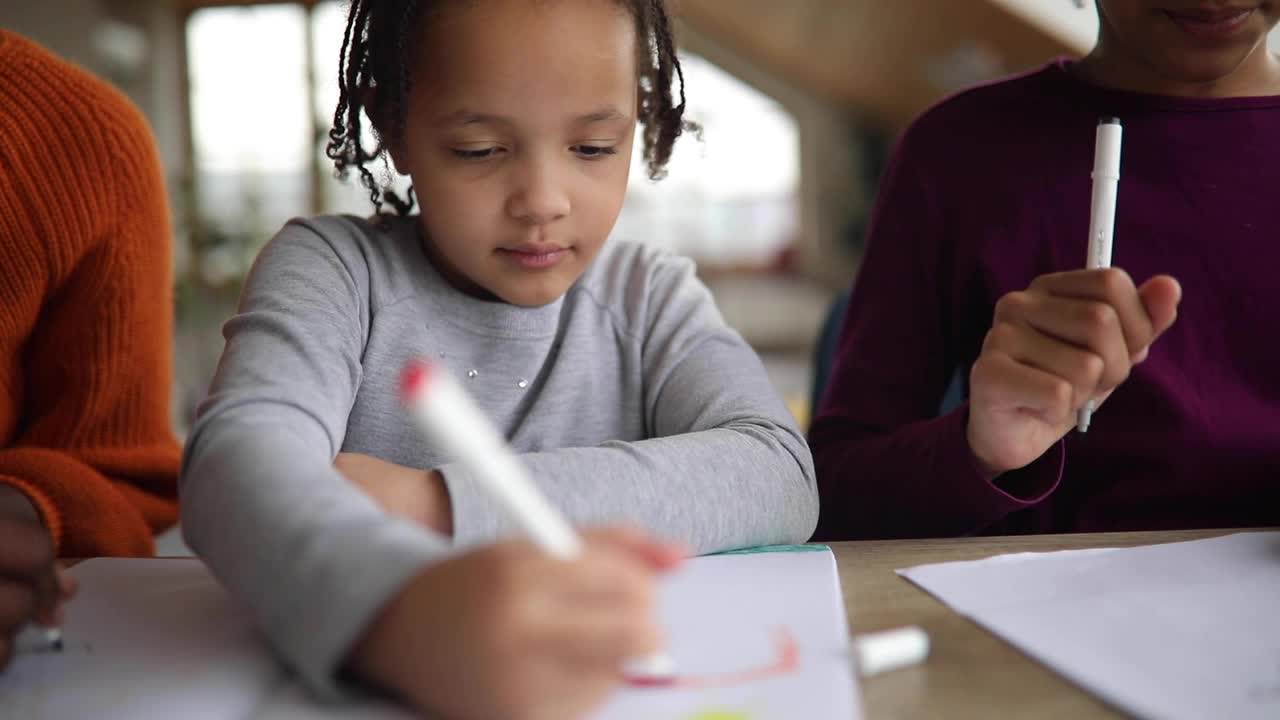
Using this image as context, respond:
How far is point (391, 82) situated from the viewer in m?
0.72

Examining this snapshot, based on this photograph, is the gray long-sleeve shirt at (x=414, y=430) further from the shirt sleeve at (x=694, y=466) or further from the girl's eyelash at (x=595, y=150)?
the girl's eyelash at (x=595, y=150)

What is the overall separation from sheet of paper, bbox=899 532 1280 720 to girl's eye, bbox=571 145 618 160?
0.32m

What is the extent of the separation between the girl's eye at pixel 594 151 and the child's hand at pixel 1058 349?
263 mm

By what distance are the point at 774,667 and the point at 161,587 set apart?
31 cm

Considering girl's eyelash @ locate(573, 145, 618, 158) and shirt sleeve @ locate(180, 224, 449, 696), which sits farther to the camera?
girl's eyelash @ locate(573, 145, 618, 158)

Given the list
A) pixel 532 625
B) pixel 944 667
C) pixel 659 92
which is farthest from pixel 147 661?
pixel 659 92

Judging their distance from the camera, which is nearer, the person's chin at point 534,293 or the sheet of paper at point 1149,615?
the sheet of paper at point 1149,615

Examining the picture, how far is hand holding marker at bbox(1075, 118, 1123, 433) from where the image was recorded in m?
0.56

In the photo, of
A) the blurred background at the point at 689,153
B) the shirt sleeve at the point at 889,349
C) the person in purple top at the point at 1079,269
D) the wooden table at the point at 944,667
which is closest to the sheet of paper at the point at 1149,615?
the wooden table at the point at 944,667

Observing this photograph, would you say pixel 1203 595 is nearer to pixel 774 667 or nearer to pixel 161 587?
pixel 774 667

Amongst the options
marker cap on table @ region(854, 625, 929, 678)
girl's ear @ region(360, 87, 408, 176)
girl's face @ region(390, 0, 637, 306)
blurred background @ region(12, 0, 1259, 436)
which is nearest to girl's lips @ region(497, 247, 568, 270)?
girl's face @ region(390, 0, 637, 306)

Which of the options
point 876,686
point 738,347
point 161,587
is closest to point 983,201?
point 738,347

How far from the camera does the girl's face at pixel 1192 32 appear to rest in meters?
0.70

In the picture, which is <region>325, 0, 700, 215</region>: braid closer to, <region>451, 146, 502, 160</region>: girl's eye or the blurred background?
<region>451, 146, 502, 160</region>: girl's eye
